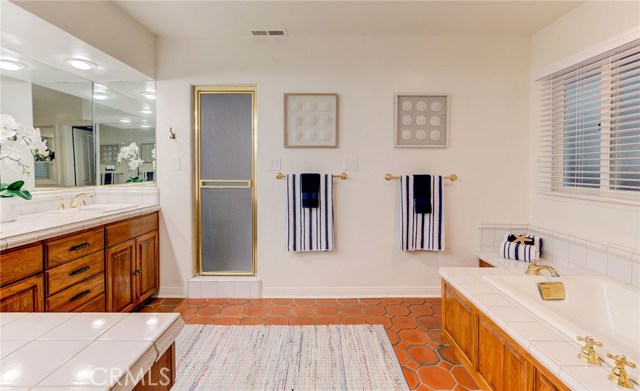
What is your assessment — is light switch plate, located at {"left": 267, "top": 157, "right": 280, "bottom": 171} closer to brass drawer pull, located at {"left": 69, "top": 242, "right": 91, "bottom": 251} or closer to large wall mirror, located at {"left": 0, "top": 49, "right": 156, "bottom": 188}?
large wall mirror, located at {"left": 0, "top": 49, "right": 156, "bottom": 188}

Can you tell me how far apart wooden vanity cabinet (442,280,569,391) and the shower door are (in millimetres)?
1738

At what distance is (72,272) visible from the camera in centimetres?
188

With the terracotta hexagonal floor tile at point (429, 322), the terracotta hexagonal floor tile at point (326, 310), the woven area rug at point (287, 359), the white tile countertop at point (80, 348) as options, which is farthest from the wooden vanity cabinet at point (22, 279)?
the terracotta hexagonal floor tile at point (429, 322)

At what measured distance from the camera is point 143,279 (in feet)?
8.68

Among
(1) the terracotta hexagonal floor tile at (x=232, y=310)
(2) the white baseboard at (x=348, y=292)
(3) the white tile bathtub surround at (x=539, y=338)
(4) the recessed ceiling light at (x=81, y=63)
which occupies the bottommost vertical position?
(1) the terracotta hexagonal floor tile at (x=232, y=310)

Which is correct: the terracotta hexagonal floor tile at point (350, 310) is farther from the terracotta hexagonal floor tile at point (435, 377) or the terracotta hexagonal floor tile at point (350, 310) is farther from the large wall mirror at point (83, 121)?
the large wall mirror at point (83, 121)

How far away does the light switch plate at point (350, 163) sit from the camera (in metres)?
2.86

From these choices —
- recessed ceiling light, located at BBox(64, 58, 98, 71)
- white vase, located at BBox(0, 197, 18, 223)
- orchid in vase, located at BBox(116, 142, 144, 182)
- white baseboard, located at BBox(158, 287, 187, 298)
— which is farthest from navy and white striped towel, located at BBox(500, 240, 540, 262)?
recessed ceiling light, located at BBox(64, 58, 98, 71)

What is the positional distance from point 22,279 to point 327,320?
1852mm

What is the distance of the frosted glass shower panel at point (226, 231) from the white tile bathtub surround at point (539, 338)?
1.78m

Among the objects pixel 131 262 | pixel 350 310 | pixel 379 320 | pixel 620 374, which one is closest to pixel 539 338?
pixel 620 374

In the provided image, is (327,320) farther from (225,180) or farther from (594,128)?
(594,128)

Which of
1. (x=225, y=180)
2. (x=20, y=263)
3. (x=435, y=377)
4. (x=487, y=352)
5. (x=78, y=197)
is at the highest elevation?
(x=225, y=180)

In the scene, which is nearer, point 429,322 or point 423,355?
point 423,355
